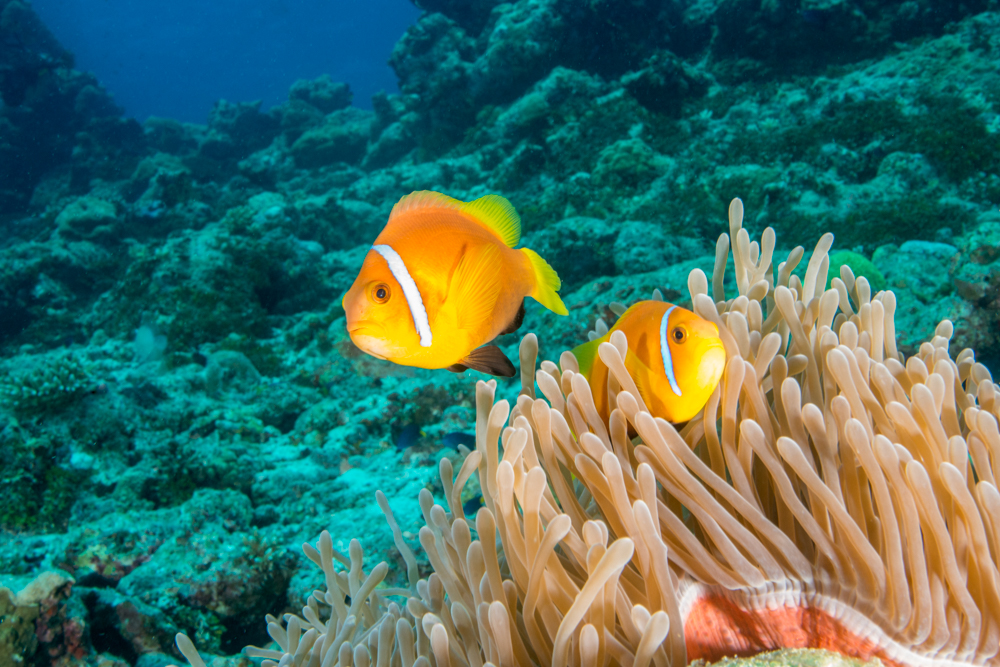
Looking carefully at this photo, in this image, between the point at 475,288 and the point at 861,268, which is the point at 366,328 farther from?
the point at 861,268

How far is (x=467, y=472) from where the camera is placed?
1184 mm

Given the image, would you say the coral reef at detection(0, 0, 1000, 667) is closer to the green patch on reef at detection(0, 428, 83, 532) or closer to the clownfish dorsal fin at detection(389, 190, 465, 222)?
the green patch on reef at detection(0, 428, 83, 532)

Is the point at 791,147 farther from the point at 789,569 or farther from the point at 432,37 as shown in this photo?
the point at 432,37

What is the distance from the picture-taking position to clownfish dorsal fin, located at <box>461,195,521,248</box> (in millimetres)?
1342

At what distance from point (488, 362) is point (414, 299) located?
24 centimetres

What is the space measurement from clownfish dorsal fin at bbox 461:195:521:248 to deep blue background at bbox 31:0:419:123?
69.7 m

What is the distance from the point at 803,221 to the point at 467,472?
6.11m

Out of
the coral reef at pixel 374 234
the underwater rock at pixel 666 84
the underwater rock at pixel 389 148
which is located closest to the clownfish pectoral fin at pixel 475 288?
the coral reef at pixel 374 234

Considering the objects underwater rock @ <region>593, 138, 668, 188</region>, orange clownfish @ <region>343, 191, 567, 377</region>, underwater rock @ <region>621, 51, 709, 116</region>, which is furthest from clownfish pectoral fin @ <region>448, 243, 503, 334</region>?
underwater rock @ <region>621, 51, 709, 116</region>

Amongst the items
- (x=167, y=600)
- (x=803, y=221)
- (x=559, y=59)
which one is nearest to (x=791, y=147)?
(x=803, y=221)

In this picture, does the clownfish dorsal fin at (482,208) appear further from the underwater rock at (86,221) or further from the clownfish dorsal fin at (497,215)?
the underwater rock at (86,221)

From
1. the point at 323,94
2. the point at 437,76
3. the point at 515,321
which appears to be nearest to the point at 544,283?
the point at 515,321

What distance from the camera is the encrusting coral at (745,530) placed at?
0.87m

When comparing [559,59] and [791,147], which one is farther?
[559,59]
